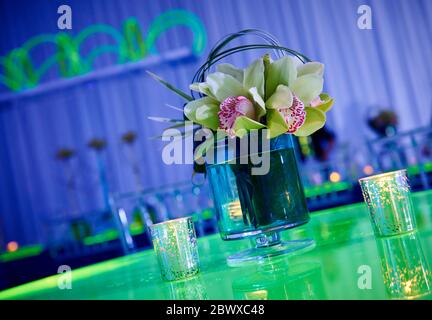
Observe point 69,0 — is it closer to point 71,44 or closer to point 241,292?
point 71,44

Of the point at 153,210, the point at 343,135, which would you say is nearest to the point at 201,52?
the point at 343,135

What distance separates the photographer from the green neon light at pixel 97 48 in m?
6.07

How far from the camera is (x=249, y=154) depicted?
2.07 feet

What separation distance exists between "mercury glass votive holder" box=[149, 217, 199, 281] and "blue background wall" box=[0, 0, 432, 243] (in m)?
5.50

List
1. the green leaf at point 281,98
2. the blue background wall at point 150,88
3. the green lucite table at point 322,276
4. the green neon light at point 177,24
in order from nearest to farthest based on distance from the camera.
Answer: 1. the green lucite table at point 322,276
2. the green leaf at point 281,98
3. the blue background wall at point 150,88
4. the green neon light at point 177,24

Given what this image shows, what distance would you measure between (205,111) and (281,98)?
A: 9 centimetres

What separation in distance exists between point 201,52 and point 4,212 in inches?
128

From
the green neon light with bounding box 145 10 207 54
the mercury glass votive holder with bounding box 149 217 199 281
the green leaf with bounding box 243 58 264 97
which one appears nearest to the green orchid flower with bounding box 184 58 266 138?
the green leaf with bounding box 243 58 264 97

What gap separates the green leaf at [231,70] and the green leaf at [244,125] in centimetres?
7

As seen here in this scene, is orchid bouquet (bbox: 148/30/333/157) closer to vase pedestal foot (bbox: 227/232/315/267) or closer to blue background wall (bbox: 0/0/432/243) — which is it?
vase pedestal foot (bbox: 227/232/315/267)

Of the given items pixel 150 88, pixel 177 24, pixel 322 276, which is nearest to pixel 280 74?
pixel 322 276

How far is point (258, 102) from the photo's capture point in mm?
576

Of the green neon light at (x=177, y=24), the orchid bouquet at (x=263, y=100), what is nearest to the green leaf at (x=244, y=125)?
the orchid bouquet at (x=263, y=100)

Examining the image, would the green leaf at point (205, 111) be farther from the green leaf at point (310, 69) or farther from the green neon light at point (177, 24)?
the green neon light at point (177, 24)
